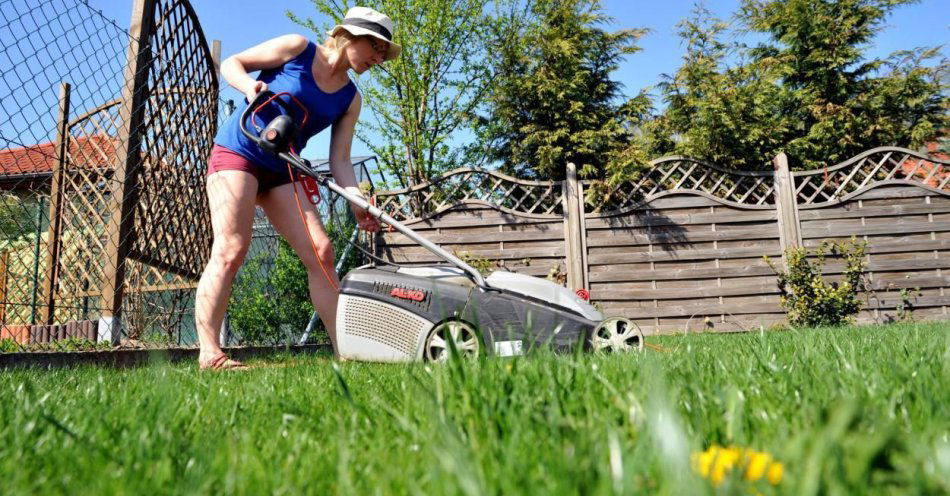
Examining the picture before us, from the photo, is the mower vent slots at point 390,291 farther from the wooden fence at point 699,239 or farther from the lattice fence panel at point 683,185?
the lattice fence panel at point 683,185

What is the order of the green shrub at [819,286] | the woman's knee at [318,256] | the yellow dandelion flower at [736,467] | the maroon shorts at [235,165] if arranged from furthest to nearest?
the green shrub at [819,286] < the woman's knee at [318,256] < the maroon shorts at [235,165] < the yellow dandelion flower at [736,467]

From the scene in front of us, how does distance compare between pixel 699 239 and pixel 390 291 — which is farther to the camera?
pixel 699 239

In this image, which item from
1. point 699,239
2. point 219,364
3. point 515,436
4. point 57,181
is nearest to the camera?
point 515,436

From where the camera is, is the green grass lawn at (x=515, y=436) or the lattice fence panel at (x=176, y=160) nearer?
the green grass lawn at (x=515, y=436)

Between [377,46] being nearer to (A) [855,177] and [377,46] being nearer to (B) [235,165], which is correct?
(B) [235,165]

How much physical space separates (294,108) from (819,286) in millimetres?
7369

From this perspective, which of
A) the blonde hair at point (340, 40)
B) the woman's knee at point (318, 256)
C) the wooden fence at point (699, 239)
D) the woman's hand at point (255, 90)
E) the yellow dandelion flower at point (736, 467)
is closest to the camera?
the yellow dandelion flower at point (736, 467)

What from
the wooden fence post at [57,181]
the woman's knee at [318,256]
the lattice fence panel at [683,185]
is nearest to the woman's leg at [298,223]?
the woman's knee at [318,256]

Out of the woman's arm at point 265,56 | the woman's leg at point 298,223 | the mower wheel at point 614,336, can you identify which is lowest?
the mower wheel at point 614,336

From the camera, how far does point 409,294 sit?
3.64 m

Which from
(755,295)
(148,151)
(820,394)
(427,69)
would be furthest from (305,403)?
(427,69)

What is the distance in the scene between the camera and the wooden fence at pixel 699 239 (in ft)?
28.2

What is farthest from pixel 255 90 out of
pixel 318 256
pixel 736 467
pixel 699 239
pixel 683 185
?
pixel 683 185

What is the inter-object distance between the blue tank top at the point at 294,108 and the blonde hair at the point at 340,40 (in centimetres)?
10
